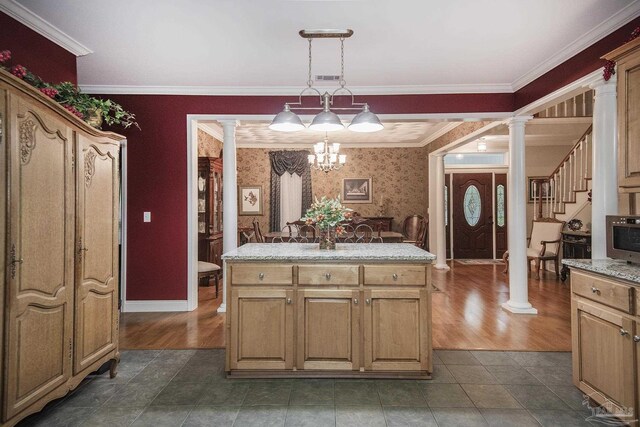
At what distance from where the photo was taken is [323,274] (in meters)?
2.63

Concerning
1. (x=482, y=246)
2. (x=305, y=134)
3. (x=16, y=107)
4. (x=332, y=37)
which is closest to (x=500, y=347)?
(x=332, y=37)

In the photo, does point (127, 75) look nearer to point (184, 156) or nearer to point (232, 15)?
point (184, 156)

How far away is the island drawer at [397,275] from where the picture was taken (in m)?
2.60

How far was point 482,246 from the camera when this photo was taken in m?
8.93

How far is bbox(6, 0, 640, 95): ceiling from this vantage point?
8.99 feet

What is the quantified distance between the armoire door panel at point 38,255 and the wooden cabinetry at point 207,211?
3347mm

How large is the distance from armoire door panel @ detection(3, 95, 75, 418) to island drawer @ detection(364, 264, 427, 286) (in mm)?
1928

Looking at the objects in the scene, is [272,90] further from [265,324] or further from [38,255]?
[38,255]

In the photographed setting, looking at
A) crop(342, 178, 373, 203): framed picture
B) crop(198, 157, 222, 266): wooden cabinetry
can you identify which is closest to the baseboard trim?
crop(198, 157, 222, 266): wooden cabinetry

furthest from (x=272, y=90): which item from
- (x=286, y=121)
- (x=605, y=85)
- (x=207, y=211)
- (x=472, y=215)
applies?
(x=472, y=215)

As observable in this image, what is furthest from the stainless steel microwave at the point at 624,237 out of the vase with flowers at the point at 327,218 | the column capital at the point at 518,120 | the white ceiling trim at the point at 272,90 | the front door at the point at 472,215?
the front door at the point at 472,215

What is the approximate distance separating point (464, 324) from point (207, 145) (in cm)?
496

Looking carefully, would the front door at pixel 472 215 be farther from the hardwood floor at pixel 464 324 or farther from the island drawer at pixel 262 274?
the island drawer at pixel 262 274

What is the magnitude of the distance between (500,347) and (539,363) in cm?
37
